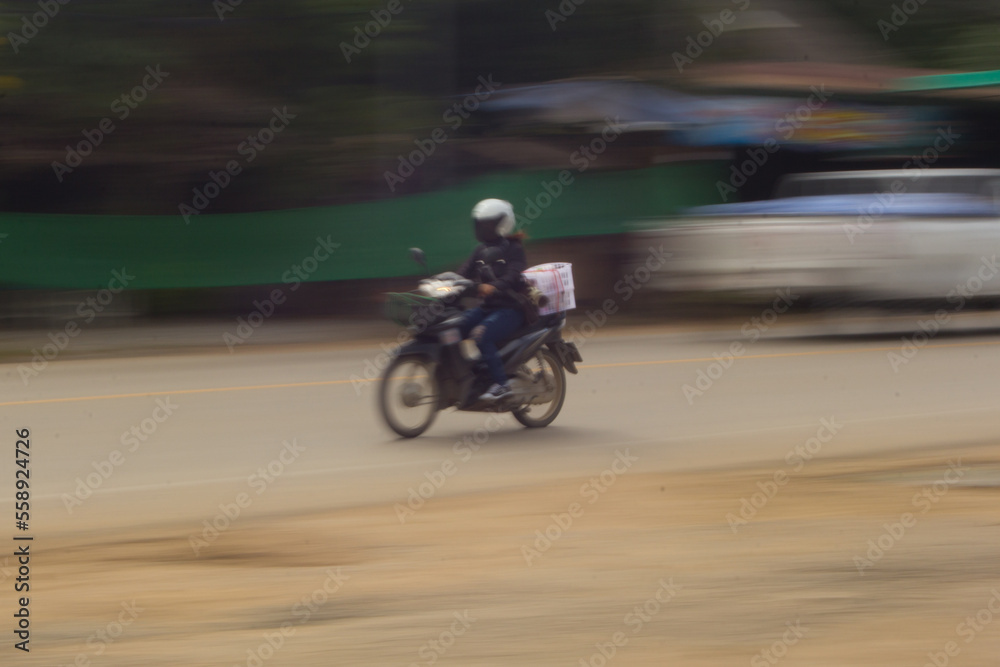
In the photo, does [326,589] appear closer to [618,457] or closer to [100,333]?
[618,457]

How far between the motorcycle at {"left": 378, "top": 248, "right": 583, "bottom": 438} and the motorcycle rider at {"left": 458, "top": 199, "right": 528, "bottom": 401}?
0.06 metres

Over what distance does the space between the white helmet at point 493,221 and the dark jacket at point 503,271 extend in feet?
0.22

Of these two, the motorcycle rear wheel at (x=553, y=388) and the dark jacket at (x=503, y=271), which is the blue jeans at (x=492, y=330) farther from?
the motorcycle rear wheel at (x=553, y=388)

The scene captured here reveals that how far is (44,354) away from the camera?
14.6 m

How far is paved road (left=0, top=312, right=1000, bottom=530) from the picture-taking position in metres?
8.16

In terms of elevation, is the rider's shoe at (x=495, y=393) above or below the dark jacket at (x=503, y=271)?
below

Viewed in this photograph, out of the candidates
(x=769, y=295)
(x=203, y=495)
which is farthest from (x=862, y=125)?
(x=203, y=495)

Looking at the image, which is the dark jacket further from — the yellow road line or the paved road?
the yellow road line

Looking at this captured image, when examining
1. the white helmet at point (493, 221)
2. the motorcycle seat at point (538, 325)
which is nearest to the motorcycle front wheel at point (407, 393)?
the motorcycle seat at point (538, 325)

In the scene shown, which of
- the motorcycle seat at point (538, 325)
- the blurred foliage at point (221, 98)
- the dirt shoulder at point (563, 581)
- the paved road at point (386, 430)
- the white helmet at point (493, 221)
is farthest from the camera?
the blurred foliage at point (221, 98)

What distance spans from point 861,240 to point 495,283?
667 centimetres

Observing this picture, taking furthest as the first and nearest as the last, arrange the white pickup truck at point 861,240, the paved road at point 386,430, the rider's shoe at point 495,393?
the white pickup truck at point 861,240
the rider's shoe at point 495,393
the paved road at point 386,430

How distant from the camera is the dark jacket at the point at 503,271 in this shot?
30.8ft

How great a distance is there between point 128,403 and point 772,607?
7.16m
